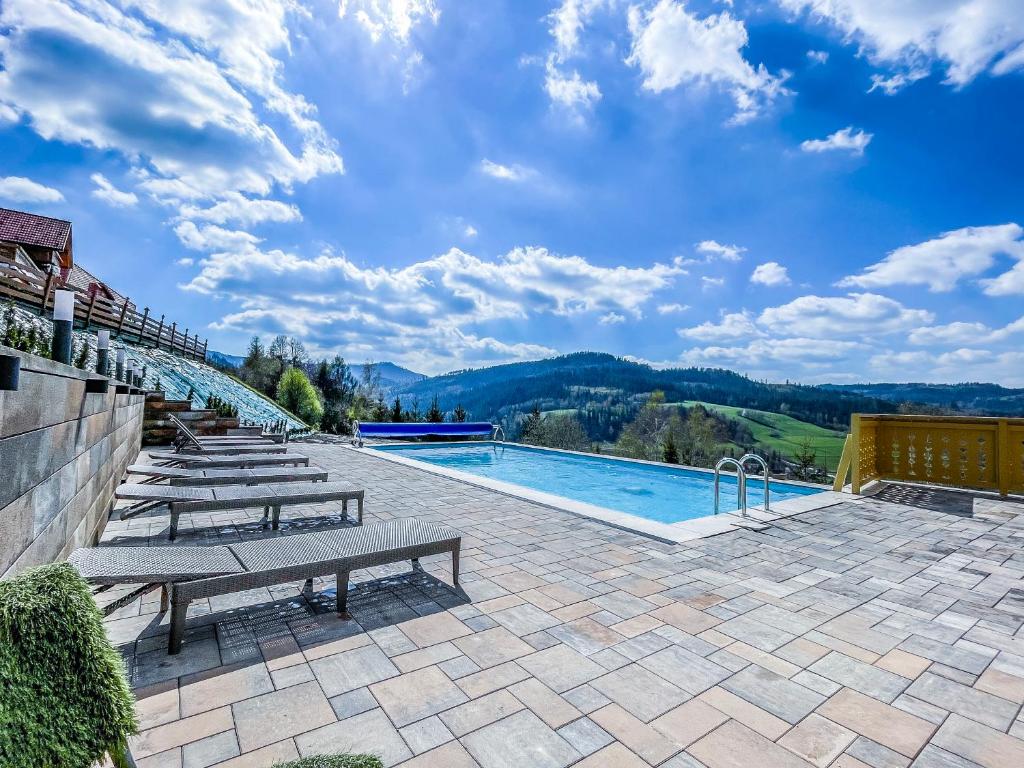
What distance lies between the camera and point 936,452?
23.1 ft

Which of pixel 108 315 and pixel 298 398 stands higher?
pixel 108 315

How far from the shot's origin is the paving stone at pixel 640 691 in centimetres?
208

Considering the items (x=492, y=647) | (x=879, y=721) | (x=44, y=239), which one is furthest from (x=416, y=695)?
(x=44, y=239)

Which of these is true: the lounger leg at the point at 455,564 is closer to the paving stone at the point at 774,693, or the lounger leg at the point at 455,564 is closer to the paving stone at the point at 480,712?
the paving stone at the point at 480,712

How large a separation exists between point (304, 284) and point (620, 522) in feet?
62.0

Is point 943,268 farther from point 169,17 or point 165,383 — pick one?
point 165,383

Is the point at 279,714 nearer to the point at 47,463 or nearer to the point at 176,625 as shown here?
the point at 176,625

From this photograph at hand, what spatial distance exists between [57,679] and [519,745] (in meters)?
1.47

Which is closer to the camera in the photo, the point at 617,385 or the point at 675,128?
the point at 675,128

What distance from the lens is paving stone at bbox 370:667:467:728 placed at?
201 centimetres

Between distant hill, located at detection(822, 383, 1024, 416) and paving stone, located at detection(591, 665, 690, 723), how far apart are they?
3231 centimetres

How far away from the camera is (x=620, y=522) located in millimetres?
5016

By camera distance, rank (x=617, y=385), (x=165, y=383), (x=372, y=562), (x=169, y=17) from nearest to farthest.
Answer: (x=372, y=562), (x=169, y=17), (x=165, y=383), (x=617, y=385)

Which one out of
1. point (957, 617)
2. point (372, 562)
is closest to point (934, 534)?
point (957, 617)
